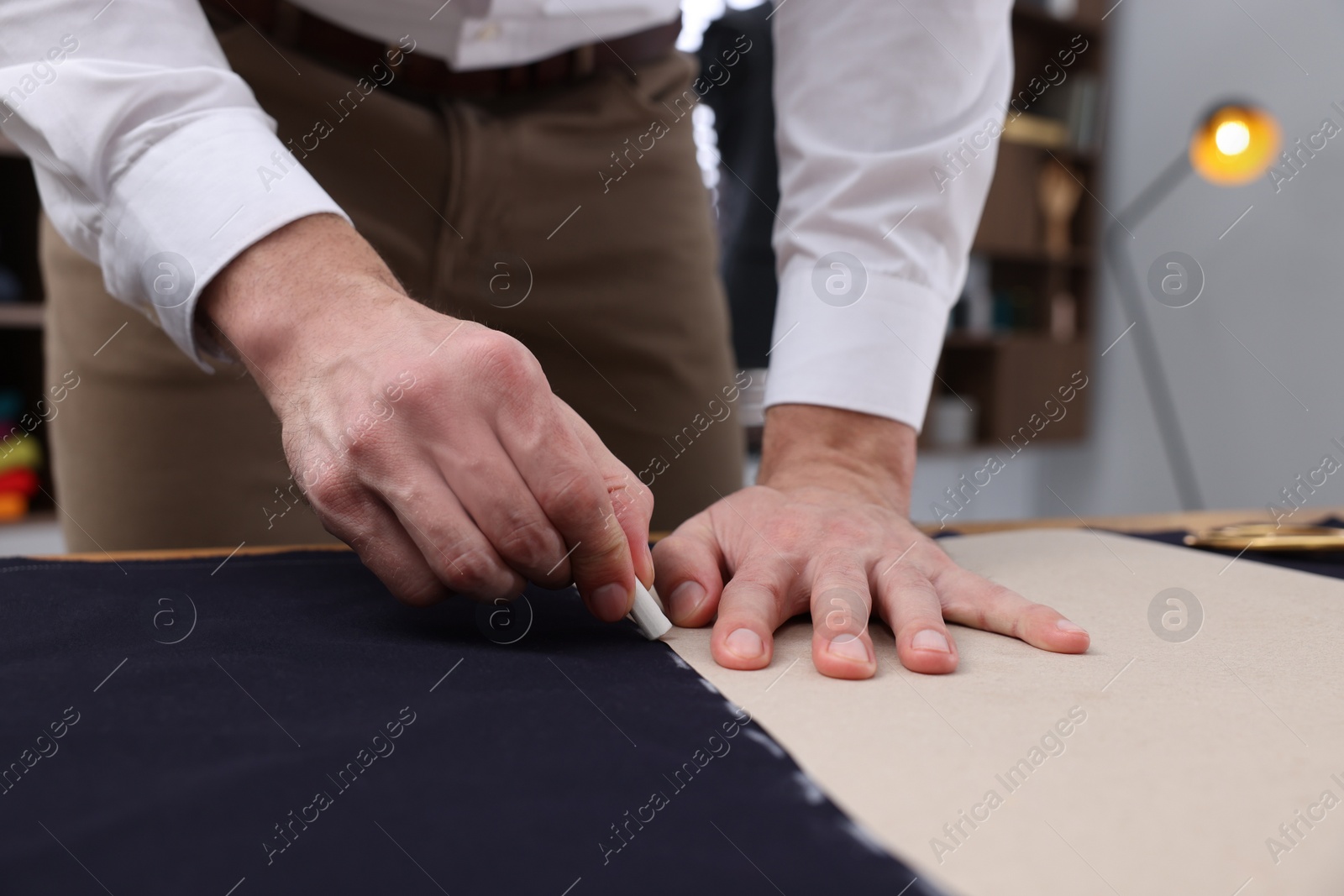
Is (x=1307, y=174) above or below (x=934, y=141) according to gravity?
below

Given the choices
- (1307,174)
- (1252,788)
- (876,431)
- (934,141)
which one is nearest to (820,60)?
(934,141)

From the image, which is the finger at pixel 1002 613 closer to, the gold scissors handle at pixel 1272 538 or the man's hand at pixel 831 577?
the man's hand at pixel 831 577

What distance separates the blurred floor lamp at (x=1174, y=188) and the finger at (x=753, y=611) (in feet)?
7.63

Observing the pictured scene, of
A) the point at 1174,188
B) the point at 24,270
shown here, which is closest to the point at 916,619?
the point at 24,270

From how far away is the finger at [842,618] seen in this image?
1.53ft

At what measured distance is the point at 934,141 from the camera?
0.88 metres

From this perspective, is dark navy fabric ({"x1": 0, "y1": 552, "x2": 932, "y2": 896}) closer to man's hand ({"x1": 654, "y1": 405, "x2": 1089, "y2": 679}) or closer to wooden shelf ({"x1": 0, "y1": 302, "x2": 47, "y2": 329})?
man's hand ({"x1": 654, "y1": 405, "x2": 1089, "y2": 679})

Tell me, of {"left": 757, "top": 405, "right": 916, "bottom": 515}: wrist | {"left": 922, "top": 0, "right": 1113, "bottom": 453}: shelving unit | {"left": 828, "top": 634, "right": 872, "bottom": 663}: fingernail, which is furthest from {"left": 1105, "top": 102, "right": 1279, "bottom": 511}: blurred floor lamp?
{"left": 828, "top": 634, "right": 872, "bottom": 663}: fingernail

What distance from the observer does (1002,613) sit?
21.4 inches

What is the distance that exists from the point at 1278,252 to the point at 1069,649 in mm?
2714

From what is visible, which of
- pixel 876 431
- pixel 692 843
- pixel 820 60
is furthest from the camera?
pixel 820 60

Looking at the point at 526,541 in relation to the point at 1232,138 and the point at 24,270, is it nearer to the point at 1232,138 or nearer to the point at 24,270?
the point at 24,270

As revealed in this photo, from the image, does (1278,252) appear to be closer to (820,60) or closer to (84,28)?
(820,60)

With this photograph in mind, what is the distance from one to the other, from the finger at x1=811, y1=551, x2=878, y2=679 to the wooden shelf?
1.69 meters
